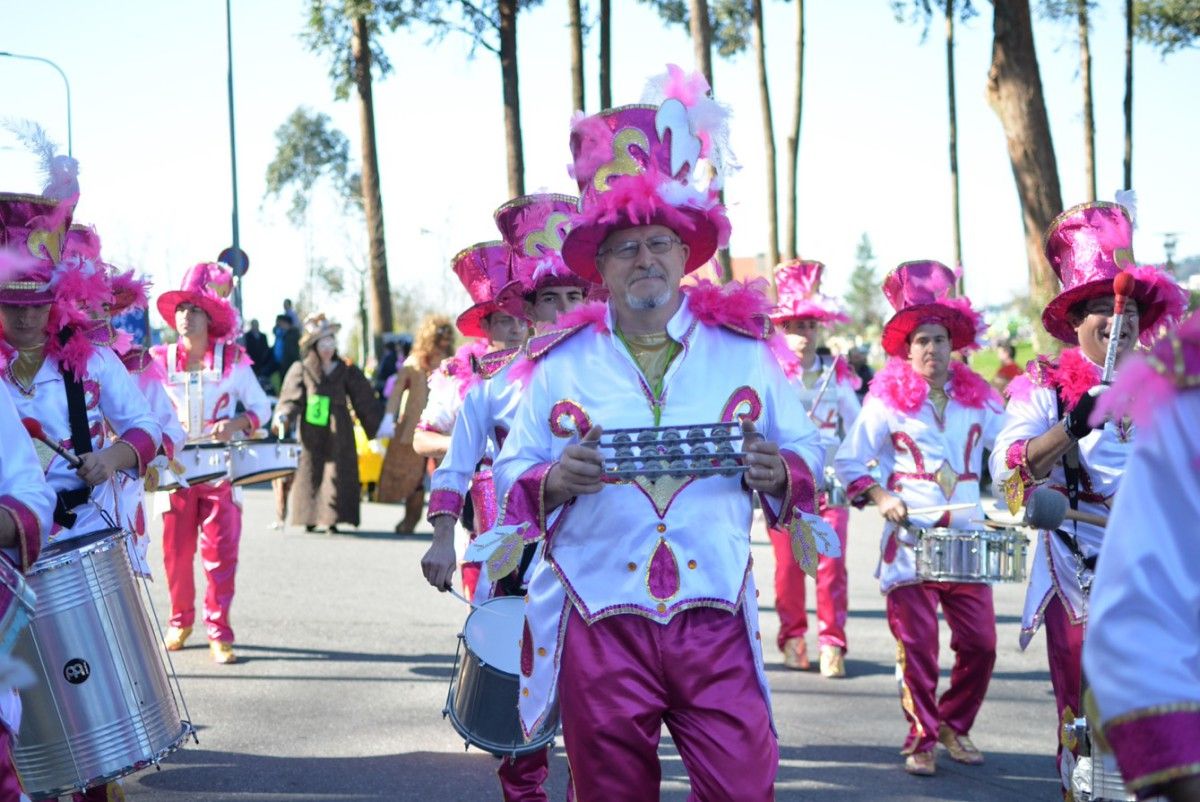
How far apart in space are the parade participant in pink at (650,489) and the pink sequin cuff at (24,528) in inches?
50.2

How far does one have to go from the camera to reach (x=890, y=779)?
700cm

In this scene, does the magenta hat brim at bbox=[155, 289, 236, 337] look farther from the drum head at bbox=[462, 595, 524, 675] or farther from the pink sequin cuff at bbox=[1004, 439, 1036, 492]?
the pink sequin cuff at bbox=[1004, 439, 1036, 492]

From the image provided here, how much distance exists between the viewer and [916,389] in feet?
24.7

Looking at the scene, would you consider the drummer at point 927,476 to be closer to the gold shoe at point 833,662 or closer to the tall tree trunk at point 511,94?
the gold shoe at point 833,662

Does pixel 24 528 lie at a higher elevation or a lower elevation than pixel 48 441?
lower

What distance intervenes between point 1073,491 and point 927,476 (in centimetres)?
196

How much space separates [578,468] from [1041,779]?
12.9ft

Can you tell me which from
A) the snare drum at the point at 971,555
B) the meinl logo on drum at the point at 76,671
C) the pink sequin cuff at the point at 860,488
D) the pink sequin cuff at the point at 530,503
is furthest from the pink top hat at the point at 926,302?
the meinl logo on drum at the point at 76,671

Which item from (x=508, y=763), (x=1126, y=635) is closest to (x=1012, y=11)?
(x=508, y=763)

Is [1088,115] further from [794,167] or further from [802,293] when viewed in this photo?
[802,293]

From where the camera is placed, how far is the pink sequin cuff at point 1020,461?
18.2ft

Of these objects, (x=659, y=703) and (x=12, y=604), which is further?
(x=659, y=703)

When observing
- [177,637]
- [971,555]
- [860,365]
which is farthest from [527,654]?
[860,365]

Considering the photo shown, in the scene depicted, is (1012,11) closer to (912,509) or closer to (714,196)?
(912,509)
